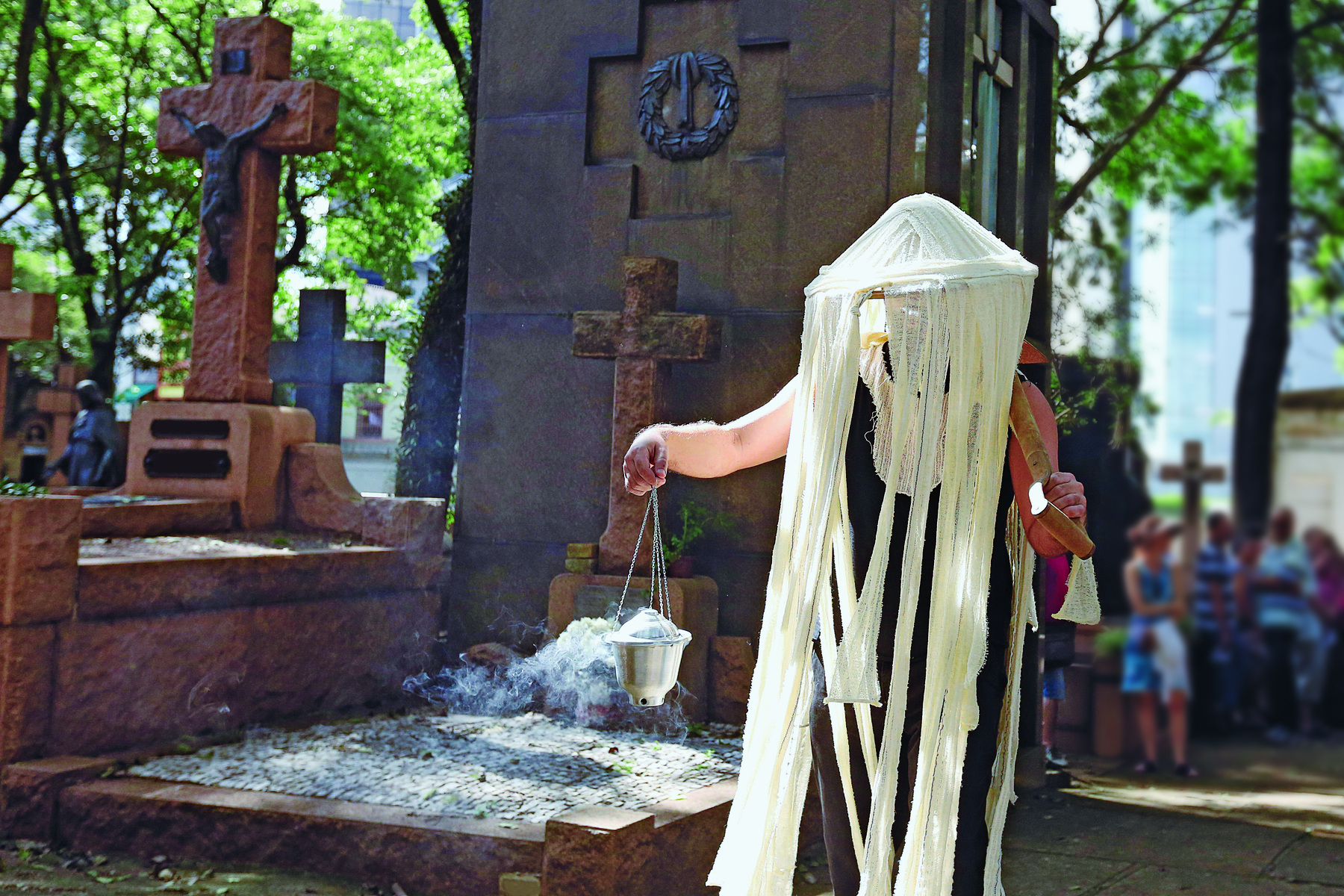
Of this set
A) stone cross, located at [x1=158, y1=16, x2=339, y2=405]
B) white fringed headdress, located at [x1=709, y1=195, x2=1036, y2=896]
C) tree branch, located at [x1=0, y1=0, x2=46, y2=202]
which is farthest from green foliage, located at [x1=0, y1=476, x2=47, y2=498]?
tree branch, located at [x1=0, y1=0, x2=46, y2=202]

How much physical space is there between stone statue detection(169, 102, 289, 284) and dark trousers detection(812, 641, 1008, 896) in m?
6.27

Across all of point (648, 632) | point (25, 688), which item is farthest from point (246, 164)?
point (648, 632)

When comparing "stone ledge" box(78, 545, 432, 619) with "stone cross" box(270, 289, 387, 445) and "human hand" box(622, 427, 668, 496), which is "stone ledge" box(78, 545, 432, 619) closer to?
"stone cross" box(270, 289, 387, 445)

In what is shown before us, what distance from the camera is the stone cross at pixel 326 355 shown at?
30.5 feet

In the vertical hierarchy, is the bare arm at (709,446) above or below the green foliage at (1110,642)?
above

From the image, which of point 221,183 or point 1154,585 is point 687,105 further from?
point 1154,585

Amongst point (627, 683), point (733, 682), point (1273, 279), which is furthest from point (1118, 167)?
point (1273, 279)

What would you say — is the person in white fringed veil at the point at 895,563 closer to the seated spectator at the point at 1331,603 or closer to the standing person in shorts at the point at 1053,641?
the seated spectator at the point at 1331,603

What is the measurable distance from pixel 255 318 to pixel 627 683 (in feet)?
16.3

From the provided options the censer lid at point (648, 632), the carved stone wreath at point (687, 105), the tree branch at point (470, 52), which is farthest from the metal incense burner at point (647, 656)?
the tree branch at point (470, 52)

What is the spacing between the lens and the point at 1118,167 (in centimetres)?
1216

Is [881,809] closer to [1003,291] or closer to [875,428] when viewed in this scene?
[875,428]

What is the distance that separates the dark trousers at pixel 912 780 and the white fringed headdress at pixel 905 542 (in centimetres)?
4

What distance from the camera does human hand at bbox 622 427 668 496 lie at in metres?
3.08
